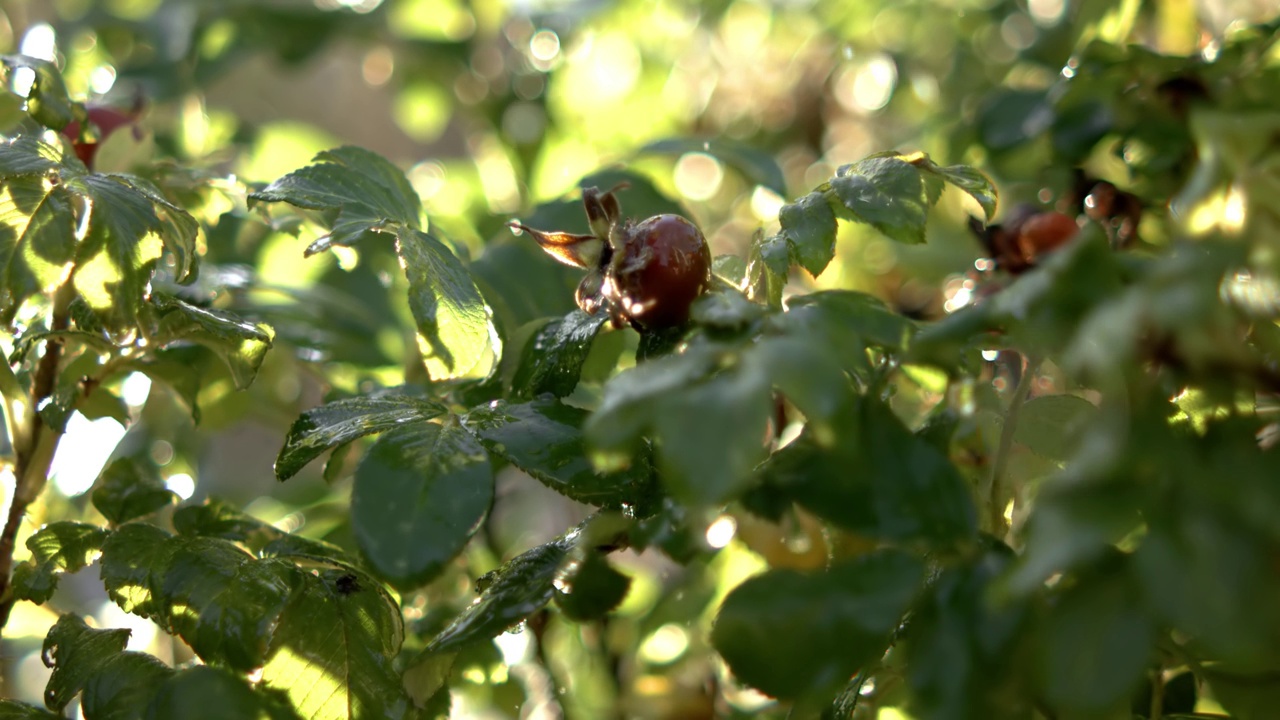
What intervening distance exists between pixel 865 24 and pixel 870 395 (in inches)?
46.5

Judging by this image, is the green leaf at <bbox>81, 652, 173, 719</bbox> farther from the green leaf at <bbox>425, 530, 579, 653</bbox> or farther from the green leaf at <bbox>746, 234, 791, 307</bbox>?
the green leaf at <bbox>746, 234, 791, 307</bbox>

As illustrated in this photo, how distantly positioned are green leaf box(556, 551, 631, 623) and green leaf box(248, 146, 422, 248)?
22 centimetres

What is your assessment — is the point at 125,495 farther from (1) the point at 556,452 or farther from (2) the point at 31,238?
(1) the point at 556,452

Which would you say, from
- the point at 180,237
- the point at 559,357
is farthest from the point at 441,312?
the point at 180,237

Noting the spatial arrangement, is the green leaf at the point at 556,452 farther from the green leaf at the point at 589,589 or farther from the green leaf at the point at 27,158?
the green leaf at the point at 27,158

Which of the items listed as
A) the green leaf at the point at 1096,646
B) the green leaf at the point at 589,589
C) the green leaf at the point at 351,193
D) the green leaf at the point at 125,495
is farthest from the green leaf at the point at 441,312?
the green leaf at the point at 1096,646

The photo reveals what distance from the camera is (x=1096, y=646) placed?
36 cm

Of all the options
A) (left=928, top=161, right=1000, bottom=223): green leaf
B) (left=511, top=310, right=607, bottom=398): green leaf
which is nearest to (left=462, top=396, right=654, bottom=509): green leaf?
(left=511, top=310, right=607, bottom=398): green leaf

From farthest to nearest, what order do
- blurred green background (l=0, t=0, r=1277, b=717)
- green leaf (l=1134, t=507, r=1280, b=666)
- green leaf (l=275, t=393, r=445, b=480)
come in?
blurred green background (l=0, t=0, r=1277, b=717) < green leaf (l=275, t=393, r=445, b=480) < green leaf (l=1134, t=507, r=1280, b=666)

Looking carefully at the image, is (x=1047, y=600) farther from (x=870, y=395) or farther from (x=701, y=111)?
(x=701, y=111)

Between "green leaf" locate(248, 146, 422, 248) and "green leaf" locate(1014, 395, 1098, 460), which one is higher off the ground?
"green leaf" locate(248, 146, 422, 248)

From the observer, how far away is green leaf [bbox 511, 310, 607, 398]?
1.94 feet

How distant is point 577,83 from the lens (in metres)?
1.69

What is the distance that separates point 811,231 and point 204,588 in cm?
38
